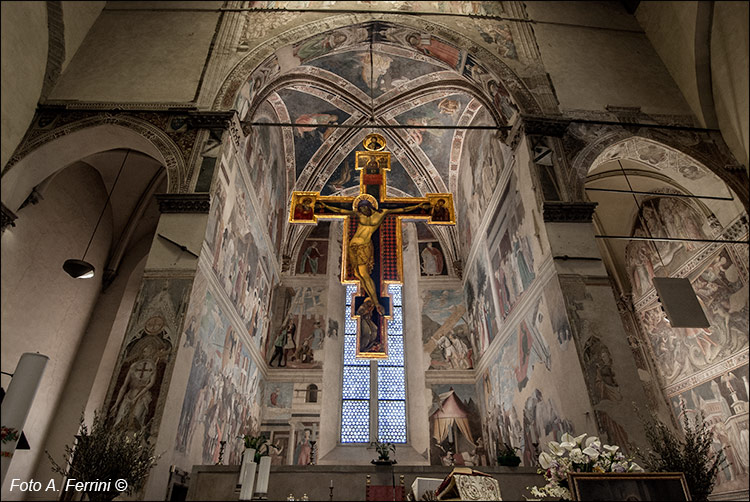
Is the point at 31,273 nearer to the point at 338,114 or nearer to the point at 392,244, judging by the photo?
the point at 392,244

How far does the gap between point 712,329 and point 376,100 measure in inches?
368

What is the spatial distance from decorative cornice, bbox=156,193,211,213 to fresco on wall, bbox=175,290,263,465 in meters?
1.36

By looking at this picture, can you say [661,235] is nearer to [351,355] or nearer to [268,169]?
[351,355]

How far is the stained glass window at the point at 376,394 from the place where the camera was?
12336 millimetres

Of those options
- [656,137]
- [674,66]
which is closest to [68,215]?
[656,137]

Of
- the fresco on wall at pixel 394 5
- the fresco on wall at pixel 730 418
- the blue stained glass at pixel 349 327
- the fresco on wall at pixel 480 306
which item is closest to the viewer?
the fresco on wall at pixel 730 418

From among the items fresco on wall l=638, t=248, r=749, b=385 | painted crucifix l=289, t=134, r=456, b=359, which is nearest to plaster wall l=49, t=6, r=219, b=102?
painted crucifix l=289, t=134, r=456, b=359

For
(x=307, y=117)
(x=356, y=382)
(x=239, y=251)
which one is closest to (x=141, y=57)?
(x=239, y=251)

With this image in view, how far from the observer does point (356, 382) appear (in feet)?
43.2

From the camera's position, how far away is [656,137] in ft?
28.2

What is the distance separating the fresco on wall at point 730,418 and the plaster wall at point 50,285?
39.1 ft

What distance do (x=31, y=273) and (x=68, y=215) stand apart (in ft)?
5.26

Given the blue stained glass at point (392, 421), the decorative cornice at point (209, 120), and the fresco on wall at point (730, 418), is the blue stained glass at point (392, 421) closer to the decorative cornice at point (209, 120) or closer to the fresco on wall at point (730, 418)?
the fresco on wall at point (730, 418)

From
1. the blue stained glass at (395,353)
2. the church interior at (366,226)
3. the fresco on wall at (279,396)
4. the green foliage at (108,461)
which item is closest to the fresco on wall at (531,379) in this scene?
the church interior at (366,226)
